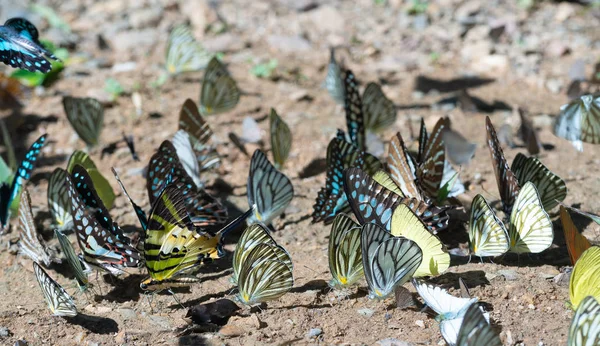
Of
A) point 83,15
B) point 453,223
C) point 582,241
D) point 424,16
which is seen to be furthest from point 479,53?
point 83,15

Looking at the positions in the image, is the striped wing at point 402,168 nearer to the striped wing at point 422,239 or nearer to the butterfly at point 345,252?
the striped wing at point 422,239

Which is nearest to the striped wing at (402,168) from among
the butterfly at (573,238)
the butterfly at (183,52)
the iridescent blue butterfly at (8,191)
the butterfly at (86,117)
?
the butterfly at (573,238)

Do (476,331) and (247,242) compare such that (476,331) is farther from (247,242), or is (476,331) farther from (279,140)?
(279,140)

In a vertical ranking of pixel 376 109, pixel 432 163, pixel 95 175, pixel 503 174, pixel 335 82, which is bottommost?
pixel 503 174

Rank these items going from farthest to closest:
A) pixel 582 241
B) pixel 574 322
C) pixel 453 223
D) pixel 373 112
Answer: pixel 373 112 < pixel 453 223 < pixel 582 241 < pixel 574 322

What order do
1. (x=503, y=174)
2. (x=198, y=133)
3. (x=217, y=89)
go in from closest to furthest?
Result: (x=503, y=174)
(x=198, y=133)
(x=217, y=89)

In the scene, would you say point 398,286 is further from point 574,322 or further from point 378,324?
point 574,322

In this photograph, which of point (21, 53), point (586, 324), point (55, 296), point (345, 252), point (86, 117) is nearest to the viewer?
point (586, 324)

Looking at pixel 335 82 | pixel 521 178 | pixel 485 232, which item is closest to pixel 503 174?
pixel 521 178
